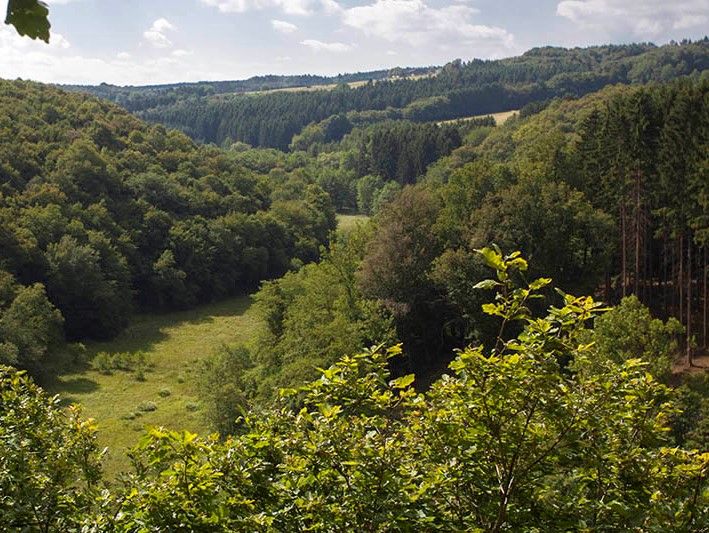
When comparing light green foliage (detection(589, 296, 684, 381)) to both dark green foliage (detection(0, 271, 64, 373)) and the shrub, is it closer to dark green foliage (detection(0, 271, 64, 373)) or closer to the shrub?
the shrub

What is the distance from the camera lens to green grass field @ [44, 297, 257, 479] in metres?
34.6

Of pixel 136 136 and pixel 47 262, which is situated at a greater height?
pixel 136 136

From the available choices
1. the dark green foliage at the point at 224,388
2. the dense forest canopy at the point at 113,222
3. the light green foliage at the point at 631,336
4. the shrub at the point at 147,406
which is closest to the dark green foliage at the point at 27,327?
the dense forest canopy at the point at 113,222

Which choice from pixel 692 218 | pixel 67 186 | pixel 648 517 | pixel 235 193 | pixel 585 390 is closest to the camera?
pixel 648 517

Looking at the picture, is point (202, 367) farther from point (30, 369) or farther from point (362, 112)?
point (362, 112)

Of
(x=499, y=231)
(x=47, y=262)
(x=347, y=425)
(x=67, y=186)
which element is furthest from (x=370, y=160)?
(x=347, y=425)

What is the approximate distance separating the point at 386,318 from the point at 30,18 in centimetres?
3332

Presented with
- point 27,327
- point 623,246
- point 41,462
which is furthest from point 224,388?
point 623,246

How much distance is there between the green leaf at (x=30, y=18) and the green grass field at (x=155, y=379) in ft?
80.6

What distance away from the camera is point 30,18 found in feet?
8.92

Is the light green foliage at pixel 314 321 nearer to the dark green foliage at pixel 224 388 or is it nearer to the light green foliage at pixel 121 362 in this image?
the dark green foliage at pixel 224 388

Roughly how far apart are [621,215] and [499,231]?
10906mm

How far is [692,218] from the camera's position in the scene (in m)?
33.1

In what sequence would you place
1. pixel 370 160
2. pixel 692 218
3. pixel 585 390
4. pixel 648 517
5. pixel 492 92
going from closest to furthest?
pixel 648 517
pixel 585 390
pixel 692 218
pixel 370 160
pixel 492 92
